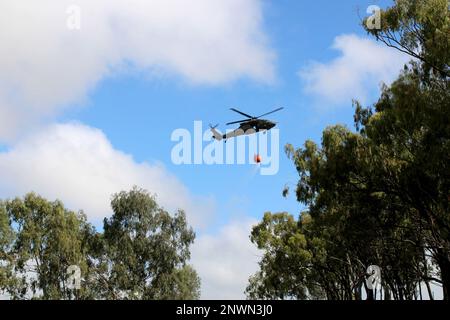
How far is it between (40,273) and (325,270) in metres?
26.3

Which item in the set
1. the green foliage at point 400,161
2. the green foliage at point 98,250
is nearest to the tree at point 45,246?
the green foliage at point 98,250

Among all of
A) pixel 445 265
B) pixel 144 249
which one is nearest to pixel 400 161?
pixel 445 265

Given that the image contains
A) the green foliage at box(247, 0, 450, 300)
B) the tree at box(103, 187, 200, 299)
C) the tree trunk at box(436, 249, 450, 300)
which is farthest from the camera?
the tree at box(103, 187, 200, 299)

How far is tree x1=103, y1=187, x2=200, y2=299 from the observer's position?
58312mm

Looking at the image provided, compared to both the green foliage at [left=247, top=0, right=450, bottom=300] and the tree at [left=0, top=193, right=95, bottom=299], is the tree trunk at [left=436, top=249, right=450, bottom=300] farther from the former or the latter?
the tree at [left=0, top=193, right=95, bottom=299]

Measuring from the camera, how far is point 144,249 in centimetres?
5959

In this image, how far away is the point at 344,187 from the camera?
2812cm

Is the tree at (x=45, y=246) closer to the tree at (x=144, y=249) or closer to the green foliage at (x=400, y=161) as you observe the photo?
the tree at (x=144, y=249)

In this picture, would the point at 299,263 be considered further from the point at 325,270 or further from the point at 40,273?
the point at 40,273

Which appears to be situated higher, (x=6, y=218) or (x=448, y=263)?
(x=6, y=218)

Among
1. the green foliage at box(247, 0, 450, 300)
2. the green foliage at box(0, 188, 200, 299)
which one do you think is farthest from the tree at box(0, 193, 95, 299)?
the green foliage at box(247, 0, 450, 300)

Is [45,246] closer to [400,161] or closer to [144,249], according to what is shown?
[144,249]
